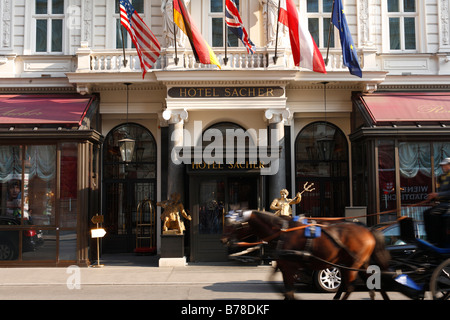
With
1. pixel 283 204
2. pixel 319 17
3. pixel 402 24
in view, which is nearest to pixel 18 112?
pixel 283 204

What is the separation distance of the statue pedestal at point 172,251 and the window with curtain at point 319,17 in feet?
29.3

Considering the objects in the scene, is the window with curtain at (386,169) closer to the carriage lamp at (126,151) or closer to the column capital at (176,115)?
the column capital at (176,115)

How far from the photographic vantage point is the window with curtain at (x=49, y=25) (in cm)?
1762

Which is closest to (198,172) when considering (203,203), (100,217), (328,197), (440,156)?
(203,203)

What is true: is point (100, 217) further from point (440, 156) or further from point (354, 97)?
point (440, 156)

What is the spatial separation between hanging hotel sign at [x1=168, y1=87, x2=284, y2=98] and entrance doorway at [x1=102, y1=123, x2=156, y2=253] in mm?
2835

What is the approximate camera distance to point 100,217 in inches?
599

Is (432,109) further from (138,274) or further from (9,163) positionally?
(9,163)

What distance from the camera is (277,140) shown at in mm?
16266

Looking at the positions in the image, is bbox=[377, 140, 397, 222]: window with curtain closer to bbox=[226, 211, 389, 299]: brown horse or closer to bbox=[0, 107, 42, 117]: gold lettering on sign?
bbox=[226, 211, 389, 299]: brown horse

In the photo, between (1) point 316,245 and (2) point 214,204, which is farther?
(2) point 214,204

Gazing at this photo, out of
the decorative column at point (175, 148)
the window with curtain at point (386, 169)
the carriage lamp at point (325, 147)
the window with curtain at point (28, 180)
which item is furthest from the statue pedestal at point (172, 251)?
the window with curtain at point (386, 169)

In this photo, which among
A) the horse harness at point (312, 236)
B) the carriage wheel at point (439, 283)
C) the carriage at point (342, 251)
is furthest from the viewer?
the horse harness at point (312, 236)

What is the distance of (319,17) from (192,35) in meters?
5.73
